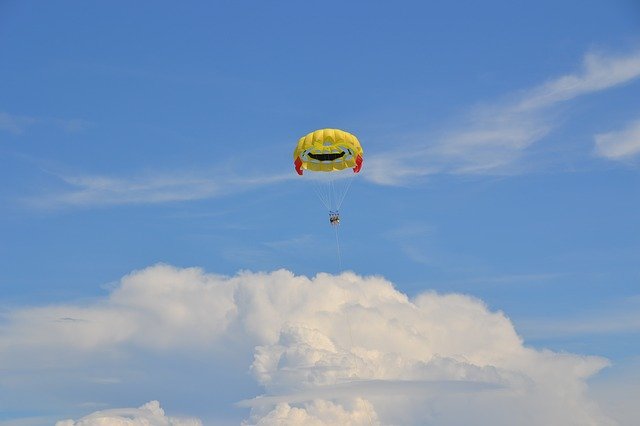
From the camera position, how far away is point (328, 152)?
17925 centimetres

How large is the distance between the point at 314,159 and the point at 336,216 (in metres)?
10.8

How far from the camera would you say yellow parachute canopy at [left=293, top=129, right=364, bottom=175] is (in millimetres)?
171125

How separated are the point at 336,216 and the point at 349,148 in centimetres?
1072

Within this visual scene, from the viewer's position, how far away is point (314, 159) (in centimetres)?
18075

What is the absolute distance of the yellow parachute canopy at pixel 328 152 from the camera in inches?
6737

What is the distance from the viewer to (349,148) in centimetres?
17262

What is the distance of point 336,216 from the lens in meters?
176

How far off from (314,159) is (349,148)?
9.75 meters
